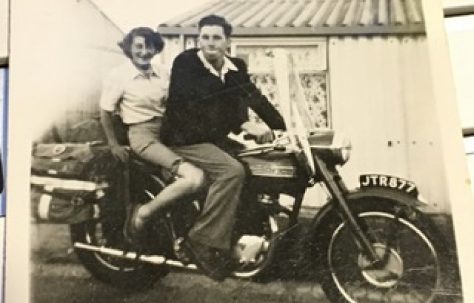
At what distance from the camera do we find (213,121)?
1.67 feet

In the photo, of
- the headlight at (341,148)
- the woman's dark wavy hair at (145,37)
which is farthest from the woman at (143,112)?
the headlight at (341,148)

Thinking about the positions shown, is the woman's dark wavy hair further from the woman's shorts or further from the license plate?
the license plate

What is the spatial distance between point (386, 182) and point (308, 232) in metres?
0.07

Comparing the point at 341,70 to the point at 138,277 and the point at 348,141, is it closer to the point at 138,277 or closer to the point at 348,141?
the point at 348,141

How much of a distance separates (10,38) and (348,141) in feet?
0.92

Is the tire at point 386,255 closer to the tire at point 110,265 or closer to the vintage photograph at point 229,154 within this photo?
the vintage photograph at point 229,154

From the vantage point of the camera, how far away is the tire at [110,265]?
0.48 metres

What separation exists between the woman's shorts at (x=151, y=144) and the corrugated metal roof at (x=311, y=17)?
8cm

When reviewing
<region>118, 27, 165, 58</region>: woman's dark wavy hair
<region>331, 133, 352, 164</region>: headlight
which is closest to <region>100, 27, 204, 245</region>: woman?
<region>118, 27, 165, 58</region>: woman's dark wavy hair

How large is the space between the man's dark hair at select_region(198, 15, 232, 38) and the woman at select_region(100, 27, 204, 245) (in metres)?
0.04

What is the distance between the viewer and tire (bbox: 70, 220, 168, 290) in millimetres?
476

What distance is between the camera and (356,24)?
1.74ft

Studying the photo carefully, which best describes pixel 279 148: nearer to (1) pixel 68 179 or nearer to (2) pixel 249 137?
(2) pixel 249 137

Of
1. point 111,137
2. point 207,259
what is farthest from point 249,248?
point 111,137
